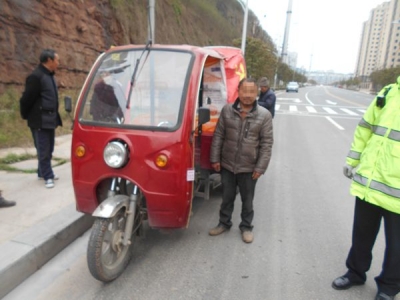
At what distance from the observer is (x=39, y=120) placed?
4.16 meters

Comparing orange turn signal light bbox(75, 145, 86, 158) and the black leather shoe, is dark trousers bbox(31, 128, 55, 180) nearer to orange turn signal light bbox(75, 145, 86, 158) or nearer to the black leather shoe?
orange turn signal light bbox(75, 145, 86, 158)

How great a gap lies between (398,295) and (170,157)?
7.57 feet

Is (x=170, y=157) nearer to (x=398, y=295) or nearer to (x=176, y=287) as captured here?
(x=176, y=287)

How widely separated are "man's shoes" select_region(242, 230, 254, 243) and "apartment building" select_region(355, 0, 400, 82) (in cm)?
10833

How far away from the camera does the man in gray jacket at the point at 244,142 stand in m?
3.30

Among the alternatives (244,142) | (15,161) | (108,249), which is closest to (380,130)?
(244,142)

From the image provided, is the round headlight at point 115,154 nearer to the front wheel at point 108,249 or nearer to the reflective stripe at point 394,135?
the front wheel at point 108,249

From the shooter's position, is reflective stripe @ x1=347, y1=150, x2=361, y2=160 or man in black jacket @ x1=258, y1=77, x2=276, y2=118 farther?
man in black jacket @ x1=258, y1=77, x2=276, y2=118

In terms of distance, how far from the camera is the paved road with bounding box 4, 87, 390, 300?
2.70m

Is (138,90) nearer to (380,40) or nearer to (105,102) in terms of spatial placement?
(105,102)

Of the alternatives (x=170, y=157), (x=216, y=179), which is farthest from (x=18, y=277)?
(x=216, y=179)

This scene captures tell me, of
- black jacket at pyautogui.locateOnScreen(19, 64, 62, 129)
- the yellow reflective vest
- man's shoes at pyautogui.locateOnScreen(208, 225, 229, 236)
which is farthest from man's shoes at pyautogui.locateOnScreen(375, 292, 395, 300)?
black jacket at pyautogui.locateOnScreen(19, 64, 62, 129)

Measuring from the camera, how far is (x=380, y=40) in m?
121

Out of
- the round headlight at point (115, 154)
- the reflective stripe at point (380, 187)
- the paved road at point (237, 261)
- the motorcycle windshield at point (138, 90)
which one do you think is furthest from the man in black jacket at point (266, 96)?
the round headlight at point (115, 154)
